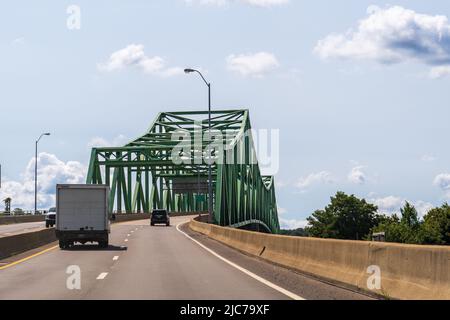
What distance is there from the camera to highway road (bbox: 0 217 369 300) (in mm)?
12953

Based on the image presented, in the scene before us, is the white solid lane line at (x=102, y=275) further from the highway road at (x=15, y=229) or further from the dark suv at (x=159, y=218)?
the dark suv at (x=159, y=218)

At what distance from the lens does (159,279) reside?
15953 millimetres

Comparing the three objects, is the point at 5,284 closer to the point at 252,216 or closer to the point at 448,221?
the point at 448,221

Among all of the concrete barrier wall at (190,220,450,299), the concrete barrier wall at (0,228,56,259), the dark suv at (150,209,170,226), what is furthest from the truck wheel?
the dark suv at (150,209,170,226)

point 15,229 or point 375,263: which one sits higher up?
point 375,263

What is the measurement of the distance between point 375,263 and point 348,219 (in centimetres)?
10997

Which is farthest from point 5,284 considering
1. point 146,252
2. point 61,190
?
point 61,190

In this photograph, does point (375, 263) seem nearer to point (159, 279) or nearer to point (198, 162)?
point (159, 279)

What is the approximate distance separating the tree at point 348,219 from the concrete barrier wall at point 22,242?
283 feet

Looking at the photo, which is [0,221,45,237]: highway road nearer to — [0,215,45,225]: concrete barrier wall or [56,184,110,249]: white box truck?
[0,215,45,225]: concrete barrier wall

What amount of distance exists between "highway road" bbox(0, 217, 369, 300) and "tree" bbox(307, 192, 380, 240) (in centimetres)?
9710

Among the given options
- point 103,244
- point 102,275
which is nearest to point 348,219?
point 103,244

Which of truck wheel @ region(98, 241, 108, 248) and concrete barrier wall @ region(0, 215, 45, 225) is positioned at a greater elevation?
truck wheel @ region(98, 241, 108, 248)
